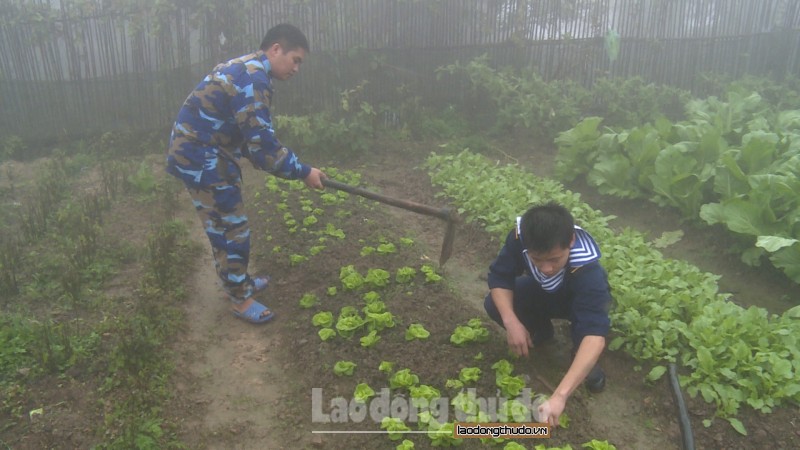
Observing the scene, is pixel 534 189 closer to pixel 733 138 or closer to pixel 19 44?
pixel 733 138

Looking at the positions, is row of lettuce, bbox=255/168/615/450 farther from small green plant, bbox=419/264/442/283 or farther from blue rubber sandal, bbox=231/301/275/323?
blue rubber sandal, bbox=231/301/275/323

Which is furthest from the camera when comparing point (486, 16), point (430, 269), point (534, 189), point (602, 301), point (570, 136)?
point (486, 16)

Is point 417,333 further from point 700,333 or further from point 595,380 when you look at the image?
point 700,333

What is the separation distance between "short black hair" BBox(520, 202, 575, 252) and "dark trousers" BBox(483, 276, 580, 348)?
57cm

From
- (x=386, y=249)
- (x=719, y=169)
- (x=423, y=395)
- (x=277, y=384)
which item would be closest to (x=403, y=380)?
(x=423, y=395)

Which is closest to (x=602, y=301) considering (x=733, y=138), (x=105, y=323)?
(x=105, y=323)

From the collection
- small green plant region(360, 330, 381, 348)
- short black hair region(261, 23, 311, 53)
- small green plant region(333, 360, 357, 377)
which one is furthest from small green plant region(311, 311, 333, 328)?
short black hair region(261, 23, 311, 53)

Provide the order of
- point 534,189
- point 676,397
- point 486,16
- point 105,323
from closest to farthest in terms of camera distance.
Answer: point 676,397 → point 105,323 → point 534,189 → point 486,16

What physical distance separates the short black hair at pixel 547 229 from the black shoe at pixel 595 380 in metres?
0.95

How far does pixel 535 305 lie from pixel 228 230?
2020 millimetres

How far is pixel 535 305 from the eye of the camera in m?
3.33

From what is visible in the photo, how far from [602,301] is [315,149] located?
529cm

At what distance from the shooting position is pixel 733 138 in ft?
20.3

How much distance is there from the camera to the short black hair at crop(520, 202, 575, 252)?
258 cm
